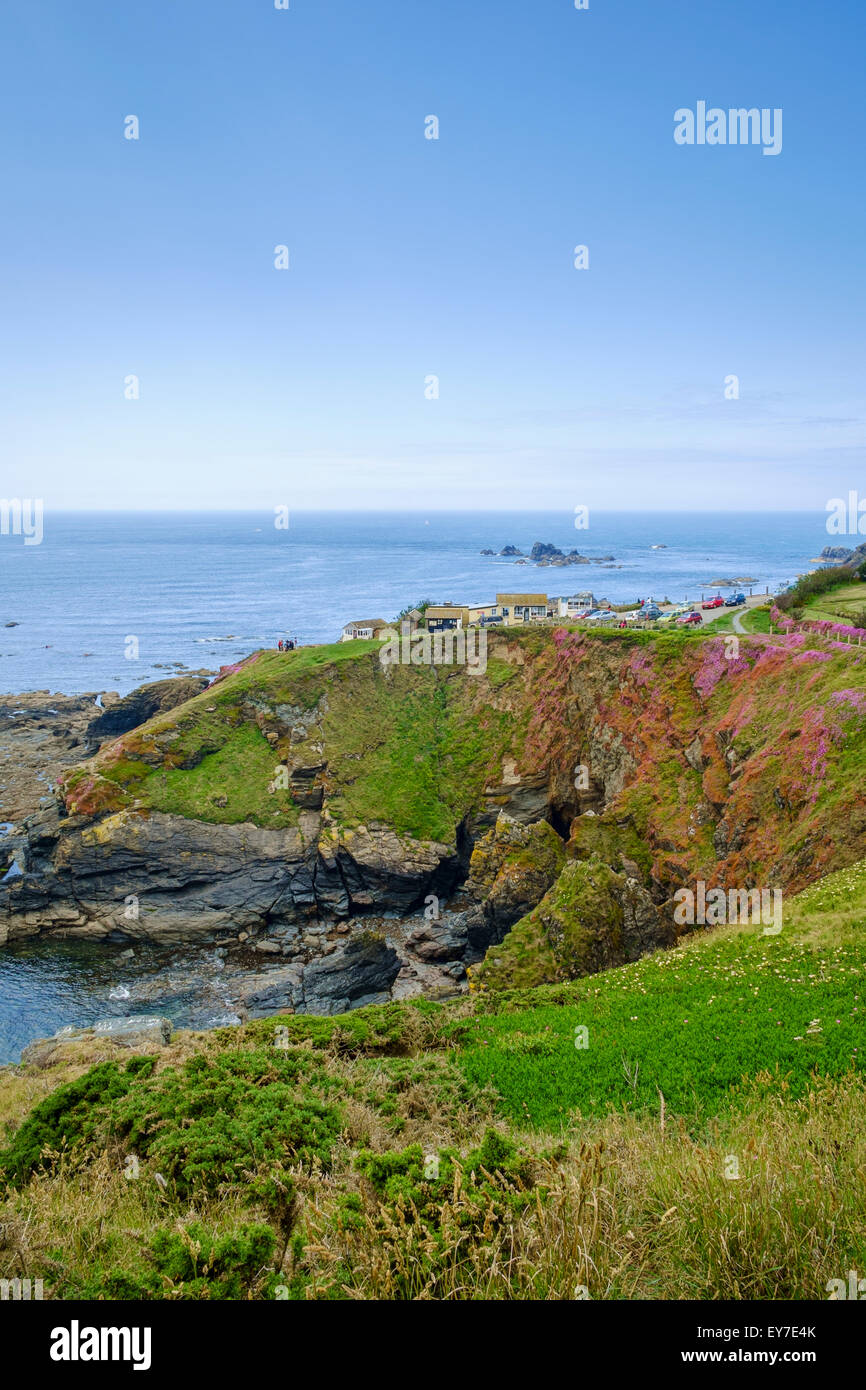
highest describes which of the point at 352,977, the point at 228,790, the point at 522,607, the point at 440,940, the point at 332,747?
the point at 522,607

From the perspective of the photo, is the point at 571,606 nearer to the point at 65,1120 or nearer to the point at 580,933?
the point at 580,933

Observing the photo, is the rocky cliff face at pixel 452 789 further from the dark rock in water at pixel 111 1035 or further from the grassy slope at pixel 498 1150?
the grassy slope at pixel 498 1150

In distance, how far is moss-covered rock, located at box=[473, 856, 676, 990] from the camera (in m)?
28.1

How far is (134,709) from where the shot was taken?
73.8m

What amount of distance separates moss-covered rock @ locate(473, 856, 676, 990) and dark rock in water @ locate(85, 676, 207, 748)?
51.6 meters

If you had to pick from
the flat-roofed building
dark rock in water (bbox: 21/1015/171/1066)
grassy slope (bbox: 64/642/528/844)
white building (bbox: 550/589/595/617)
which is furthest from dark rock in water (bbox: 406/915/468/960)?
white building (bbox: 550/589/595/617)

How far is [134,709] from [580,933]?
5755 cm

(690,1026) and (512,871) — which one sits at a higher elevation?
(690,1026)

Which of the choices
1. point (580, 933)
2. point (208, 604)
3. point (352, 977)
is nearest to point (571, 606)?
point (352, 977)

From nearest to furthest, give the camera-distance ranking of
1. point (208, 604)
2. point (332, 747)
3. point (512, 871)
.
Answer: point (512, 871) < point (332, 747) < point (208, 604)

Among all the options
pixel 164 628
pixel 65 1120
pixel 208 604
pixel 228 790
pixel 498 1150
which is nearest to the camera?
pixel 498 1150

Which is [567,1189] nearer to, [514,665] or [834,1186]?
[834,1186]
